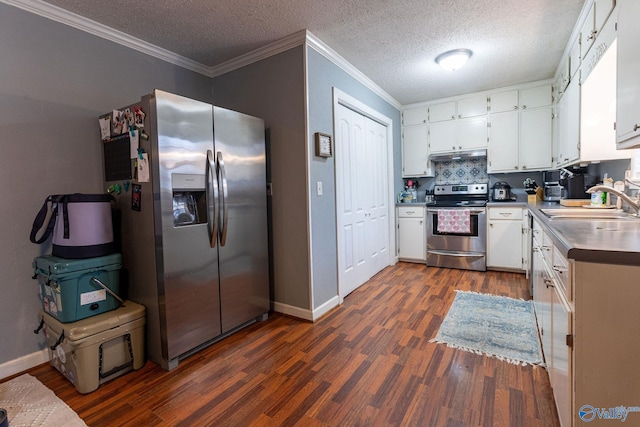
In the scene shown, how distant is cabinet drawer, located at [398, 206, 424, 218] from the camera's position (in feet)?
14.8

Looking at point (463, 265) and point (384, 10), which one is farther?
point (463, 265)

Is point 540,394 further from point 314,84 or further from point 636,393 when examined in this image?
point 314,84

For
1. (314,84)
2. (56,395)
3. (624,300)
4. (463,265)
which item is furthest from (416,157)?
(56,395)

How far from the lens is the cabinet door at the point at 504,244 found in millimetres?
3920

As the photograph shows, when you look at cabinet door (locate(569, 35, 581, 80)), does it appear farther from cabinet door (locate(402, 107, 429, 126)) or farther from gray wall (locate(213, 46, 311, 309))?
gray wall (locate(213, 46, 311, 309))

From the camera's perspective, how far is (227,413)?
1.60m

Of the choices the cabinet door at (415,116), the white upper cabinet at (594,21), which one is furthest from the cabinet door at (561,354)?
the cabinet door at (415,116)

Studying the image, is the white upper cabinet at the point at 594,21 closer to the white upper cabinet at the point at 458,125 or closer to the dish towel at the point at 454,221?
the white upper cabinet at the point at 458,125

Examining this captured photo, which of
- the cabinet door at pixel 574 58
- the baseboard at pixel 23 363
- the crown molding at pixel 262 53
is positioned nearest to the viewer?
the baseboard at pixel 23 363

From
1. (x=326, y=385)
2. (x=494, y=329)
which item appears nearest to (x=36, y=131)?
(x=326, y=385)

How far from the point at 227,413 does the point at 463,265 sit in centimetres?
360

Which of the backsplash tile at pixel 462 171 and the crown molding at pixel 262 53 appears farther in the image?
the backsplash tile at pixel 462 171

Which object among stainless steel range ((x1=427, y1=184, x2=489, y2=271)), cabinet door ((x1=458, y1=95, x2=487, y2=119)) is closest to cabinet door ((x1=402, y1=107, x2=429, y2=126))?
cabinet door ((x1=458, y1=95, x2=487, y2=119))

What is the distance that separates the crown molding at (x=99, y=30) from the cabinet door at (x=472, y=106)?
3.50 m
